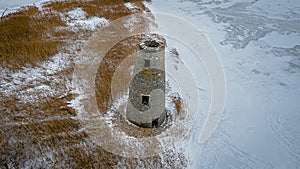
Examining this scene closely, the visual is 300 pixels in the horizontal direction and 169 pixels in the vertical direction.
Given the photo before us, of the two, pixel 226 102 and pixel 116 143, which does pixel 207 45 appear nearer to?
pixel 226 102

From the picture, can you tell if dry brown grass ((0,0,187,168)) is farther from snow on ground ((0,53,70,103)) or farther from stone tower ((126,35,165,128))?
stone tower ((126,35,165,128))

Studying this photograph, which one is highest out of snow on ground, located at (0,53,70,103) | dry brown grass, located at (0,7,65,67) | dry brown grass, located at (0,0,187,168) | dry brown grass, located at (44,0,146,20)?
dry brown grass, located at (44,0,146,20)

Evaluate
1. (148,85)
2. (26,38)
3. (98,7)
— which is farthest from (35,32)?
(148,85)

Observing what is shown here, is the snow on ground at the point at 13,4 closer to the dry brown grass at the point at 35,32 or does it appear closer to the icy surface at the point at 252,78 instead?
the dry brown grass at the point at 35,32

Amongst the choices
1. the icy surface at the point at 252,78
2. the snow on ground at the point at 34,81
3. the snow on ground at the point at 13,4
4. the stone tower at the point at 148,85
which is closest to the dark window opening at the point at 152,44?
the stone tower at the point at 148,85

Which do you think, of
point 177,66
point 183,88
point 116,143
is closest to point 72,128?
point 116,143

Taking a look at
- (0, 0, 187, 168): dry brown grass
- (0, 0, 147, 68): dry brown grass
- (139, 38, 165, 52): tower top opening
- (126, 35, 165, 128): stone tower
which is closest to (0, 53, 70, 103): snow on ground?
(0, 0, 187, 168): dry brown grass
